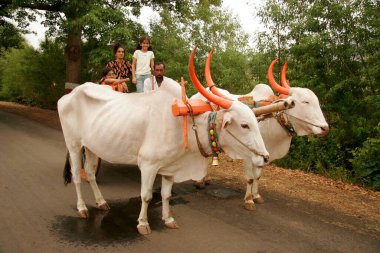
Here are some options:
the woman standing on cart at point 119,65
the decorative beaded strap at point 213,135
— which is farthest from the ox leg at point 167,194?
the woman standing on cart at point 119,65

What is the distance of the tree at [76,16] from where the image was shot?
10981 millimetres

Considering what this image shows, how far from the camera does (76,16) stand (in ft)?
37.8

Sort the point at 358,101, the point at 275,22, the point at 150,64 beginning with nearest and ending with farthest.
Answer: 1. the point at 150,64
2. the point at 358,101
3. the point at 275,22

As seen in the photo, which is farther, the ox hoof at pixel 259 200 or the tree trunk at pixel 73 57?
the tree trunk at pixel 73 57

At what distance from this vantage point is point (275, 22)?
8.84m

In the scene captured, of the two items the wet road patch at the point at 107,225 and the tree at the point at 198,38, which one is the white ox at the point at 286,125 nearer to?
the wet road patch at the point at 107,225

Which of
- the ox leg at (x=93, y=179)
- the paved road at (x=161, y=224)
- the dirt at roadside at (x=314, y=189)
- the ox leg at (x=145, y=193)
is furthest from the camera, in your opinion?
the dirt at roadside at (x=314, y=189)

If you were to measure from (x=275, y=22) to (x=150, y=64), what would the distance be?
12.9 feet

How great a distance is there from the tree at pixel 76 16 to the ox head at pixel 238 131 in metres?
7.91

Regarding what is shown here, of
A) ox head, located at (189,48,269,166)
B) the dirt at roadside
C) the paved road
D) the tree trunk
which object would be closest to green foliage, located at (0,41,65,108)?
the tree trunk

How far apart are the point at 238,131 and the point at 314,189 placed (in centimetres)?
328

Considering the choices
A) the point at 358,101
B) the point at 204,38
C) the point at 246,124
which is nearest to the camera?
the point at 246,124

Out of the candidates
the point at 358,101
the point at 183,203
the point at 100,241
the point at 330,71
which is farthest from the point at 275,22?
the point at 100,241

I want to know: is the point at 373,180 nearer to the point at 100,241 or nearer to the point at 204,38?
the point at 100,241
